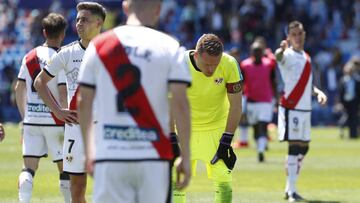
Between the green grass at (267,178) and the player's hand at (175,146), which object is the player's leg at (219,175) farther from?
the green grass at (267,178)

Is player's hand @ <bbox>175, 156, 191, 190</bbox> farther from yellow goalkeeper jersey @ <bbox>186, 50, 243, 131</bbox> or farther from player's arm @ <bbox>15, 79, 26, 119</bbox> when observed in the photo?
player's arm @ <bbox>15, 79, 26, 119</bbox>

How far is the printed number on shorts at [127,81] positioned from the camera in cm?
718

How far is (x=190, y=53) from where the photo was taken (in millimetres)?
11438

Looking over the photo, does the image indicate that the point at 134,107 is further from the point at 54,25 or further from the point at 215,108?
the point at 54,25

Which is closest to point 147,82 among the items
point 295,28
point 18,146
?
point 295,28


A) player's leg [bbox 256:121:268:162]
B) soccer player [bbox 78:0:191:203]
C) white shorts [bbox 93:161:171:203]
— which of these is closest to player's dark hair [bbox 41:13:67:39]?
soccer player [bbox 78:0:191:203]

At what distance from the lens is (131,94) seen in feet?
23.6

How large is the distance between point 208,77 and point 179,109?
4.03 metres

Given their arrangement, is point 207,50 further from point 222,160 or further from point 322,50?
point 322,50

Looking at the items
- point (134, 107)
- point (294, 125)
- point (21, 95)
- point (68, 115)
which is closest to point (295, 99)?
point (294, 125)

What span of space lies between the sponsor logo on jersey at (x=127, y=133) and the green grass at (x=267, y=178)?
766 cm

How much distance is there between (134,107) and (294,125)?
8.98 m

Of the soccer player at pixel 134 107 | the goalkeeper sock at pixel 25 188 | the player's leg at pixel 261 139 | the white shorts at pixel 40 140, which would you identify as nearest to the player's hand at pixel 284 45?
the white shorts at pixel 40 140

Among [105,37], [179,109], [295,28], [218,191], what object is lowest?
[218,191]
